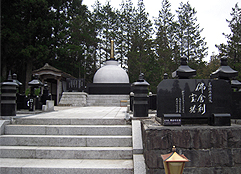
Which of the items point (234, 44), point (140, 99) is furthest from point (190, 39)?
point (140, 99)

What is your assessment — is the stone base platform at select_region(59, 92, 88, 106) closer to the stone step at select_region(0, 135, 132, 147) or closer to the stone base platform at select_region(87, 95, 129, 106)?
the stone base platform at select_region(87, 95, 129, 106)

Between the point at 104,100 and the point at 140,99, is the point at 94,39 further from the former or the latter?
the point at 140,99

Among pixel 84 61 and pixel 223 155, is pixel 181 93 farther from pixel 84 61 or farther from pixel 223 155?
pixel 84 61

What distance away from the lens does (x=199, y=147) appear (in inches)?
140

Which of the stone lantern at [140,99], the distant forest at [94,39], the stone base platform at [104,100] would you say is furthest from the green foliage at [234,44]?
the stone lantern at [140,99]

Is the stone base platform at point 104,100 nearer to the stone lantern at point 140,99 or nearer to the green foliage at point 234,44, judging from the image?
the stone lantern at point 140,99

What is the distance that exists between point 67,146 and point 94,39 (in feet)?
84.7

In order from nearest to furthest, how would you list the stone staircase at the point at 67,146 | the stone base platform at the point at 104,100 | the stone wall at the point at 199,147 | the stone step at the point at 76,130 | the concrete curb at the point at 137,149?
1. the stone wall at the point at 199,147
2. the concrete curb at the point at 137,149
3. the stone staircase at the point at 67,146
4. the stone step at the point at 76,130
5. the stone base platform at the point at 104,100

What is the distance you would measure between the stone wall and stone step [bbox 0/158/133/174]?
0.58m

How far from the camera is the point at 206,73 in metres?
29.4

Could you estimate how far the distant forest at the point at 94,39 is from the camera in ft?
71.2

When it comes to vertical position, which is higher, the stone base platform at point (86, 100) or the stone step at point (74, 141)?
the stone base platform at point (86, 100)

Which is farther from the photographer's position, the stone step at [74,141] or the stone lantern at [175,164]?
the stone step at [74,141]

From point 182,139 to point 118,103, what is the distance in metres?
11.2
